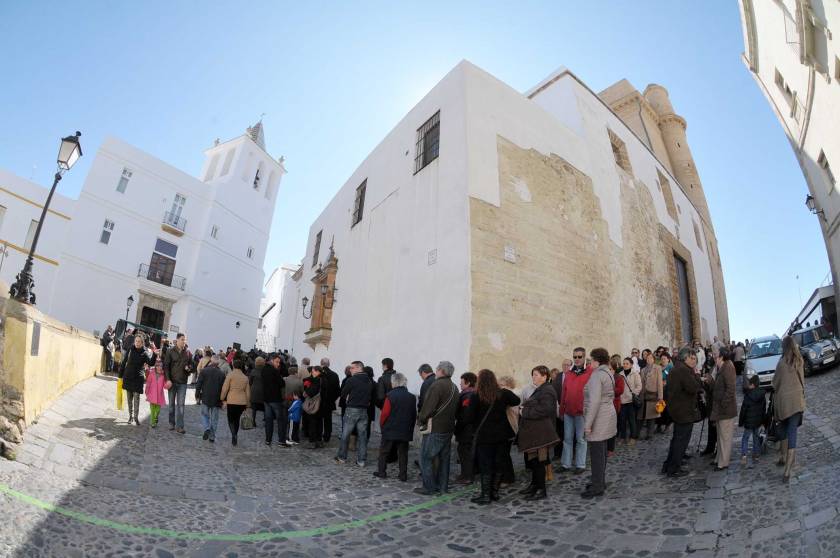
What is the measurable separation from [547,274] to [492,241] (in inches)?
67.5

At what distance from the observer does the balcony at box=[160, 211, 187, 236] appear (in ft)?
73.5

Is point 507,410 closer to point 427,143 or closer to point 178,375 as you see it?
point 178,375

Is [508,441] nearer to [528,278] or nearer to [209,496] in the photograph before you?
[209,496]

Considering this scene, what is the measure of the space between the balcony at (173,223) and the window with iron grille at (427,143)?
1710 cm

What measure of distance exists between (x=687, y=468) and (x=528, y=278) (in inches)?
180

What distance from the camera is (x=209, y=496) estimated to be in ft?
15.3

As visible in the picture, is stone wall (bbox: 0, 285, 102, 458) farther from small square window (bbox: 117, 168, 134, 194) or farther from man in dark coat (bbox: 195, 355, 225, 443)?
small square window (bbox: 117, 168, 134, 194)

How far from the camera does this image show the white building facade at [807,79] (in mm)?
10052

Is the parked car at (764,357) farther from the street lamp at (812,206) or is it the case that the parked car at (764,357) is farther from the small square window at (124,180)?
the small square window at (124,180)

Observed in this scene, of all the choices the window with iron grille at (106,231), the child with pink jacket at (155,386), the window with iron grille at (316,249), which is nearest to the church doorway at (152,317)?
the window with iron grille at (106,231)

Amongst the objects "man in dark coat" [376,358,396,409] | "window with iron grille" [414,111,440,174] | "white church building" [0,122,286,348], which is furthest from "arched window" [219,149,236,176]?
"man in dark coat" [376,358,396,409]

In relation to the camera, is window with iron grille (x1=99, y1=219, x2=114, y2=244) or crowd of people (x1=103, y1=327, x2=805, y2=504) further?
window with iron grille (x1=99, y1=219, x2=114, y2=244)

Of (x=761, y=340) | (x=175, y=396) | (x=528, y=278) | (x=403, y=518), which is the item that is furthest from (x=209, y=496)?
(x=761, y=340)

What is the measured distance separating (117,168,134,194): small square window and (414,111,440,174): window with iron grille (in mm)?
17671
